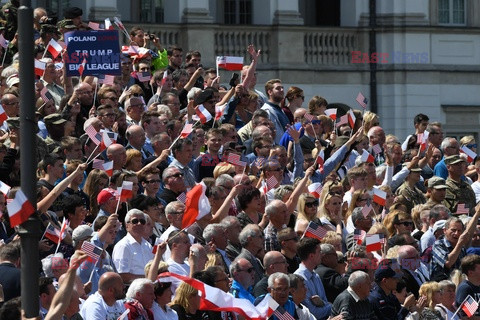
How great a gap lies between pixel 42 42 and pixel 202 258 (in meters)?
8.81

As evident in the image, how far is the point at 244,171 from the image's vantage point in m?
20.2

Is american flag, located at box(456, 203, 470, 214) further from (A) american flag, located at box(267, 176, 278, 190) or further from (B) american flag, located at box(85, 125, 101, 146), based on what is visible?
(B) american flag, located at box(85, 125, 101, 146)

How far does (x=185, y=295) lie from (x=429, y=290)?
3.03 m

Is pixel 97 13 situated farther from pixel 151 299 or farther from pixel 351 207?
pixel 151 299

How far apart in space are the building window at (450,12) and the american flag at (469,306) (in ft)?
82.5

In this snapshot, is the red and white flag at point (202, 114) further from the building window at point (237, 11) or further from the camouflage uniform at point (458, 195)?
the building window at point (237, 11)

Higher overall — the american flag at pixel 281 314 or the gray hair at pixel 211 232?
the gray hair at pixel 211 232

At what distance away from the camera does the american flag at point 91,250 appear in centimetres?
1580

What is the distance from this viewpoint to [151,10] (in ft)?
130

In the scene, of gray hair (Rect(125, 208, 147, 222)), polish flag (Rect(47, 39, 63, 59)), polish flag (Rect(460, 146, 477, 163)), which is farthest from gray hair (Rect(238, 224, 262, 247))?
polish flag (Rect(460, 146, 477, 163))

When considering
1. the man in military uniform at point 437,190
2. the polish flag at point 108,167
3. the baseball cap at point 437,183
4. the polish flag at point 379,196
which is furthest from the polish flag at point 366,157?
the polish flag at point 108,167

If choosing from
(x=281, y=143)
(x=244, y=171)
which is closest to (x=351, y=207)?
(x=244, y=171)

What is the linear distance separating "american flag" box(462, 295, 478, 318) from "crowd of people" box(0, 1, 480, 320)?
0.04m

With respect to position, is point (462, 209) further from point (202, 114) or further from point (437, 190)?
point (202, 114)
